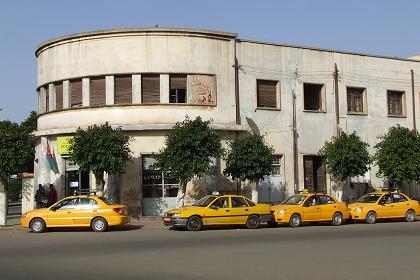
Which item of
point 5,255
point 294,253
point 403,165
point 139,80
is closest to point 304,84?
point 403,165

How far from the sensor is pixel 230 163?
26688 millimetres

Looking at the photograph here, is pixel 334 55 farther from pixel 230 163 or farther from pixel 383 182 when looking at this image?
pixel 230 163

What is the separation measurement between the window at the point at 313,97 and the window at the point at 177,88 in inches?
302

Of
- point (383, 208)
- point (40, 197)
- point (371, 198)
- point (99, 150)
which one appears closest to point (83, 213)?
point (99, 150)

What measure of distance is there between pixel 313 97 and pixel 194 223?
46.9ft

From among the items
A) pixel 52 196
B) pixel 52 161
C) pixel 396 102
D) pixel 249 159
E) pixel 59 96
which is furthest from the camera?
pixel 396 102

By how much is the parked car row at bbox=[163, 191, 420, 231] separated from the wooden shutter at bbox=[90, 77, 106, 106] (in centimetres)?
869

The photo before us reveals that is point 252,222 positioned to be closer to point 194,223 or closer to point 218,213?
point 218,213

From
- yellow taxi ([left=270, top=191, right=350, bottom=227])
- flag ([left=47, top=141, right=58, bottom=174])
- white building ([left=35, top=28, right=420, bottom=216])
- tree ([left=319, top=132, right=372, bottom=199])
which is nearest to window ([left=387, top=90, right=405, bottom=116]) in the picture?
white building ([left=35, top=28, right=420, bottom=216])

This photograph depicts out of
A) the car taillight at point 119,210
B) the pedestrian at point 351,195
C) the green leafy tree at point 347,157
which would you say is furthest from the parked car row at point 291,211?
the pedestrian at point 351,195

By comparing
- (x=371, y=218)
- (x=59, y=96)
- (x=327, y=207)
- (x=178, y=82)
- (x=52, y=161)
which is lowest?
(x=371, y=218)

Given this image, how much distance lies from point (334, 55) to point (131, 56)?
39.9 ft

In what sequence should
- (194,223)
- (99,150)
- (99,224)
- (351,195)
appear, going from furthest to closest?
(351,195) < (99,150) < (99,224) < (194,223)

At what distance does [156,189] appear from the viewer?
2778 centimetres
